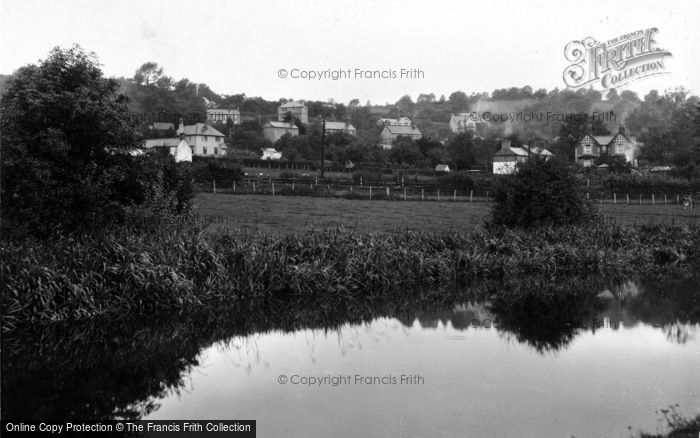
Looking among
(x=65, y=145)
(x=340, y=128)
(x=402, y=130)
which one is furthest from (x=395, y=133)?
(x=65, y=145)

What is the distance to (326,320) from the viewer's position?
948 centimetres

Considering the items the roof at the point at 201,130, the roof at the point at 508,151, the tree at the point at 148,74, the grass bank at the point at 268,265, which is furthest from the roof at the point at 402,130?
the grass bank at the point at 268,265

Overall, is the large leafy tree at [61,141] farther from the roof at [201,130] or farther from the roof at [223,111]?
the roof at [223,111]

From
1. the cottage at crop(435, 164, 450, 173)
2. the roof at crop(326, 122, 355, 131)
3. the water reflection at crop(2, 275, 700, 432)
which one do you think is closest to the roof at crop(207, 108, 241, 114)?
the roof at crop(326, 122, 355, 131)

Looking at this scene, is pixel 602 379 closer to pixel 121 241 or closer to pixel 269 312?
pixel 269 312

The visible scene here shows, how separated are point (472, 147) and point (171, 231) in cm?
2314

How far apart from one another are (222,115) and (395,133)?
48.4 ft

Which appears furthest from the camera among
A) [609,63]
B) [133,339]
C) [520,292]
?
[609,63]

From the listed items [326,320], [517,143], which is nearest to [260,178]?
[326,320]

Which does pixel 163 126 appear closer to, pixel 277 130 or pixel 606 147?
pixel 277 130

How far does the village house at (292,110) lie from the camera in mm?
33850

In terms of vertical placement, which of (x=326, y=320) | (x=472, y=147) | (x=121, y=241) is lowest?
(x=326, y=320)

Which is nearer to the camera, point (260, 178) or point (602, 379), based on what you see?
point (602, 379)

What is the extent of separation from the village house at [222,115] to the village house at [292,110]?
3958 millimetres
